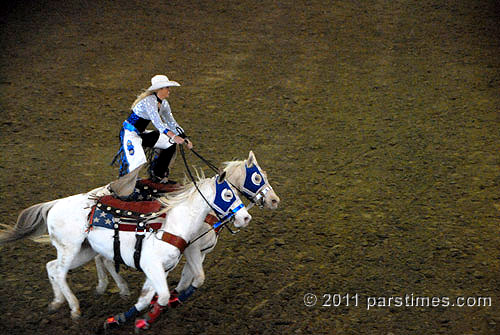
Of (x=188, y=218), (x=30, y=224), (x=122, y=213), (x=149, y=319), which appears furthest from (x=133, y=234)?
(x=30, y=224)

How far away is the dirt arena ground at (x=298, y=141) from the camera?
6965 millimetres

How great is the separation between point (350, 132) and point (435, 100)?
2.32m

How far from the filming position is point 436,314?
266 inches

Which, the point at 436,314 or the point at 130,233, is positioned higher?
the point at 130,233

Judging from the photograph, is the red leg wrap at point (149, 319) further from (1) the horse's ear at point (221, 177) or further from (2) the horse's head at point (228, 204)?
(1) the horse's ear at point (221, 177)

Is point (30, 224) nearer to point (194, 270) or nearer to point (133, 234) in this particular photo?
point (133, 234)

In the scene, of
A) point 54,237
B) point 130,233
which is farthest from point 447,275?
point 54,237

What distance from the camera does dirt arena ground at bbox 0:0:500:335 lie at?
274 inches

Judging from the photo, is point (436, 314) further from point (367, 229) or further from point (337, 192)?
point (337, 192)

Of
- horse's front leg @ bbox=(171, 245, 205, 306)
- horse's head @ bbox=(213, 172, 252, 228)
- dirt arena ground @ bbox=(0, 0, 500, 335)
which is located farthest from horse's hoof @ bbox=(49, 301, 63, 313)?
horse's head @ bbox=(213, 172, 252, 228)

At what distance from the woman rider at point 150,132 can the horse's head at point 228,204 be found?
570 millimetres

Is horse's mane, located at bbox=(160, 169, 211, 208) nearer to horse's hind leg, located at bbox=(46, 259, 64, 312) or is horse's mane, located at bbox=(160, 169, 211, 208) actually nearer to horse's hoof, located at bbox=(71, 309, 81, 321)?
horse's hind leg, located at bbox=(46, 259, 64, 312)

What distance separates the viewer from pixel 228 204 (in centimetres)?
600

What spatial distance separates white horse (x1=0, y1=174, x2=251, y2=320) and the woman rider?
51cm
